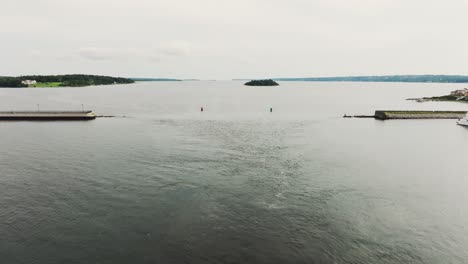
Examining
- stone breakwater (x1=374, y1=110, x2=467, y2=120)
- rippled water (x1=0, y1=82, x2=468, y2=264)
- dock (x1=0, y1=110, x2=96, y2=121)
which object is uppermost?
dock (x1=0, y1=110, x2=96, y2=121)

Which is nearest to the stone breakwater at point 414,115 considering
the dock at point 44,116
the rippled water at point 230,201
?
the rippled water at point 230,201

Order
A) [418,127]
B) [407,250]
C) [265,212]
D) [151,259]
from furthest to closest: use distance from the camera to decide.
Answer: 1. [418,127]
2. [265,212]
3. [407,250]
4. [151,259]

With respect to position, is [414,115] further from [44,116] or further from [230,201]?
[44,116]

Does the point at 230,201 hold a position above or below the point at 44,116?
below

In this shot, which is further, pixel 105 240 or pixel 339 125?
pixel 339 125

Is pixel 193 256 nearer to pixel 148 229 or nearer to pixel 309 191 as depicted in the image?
pixel 148 229

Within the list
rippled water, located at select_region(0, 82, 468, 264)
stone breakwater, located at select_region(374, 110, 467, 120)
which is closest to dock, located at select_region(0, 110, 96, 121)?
rippled water, located at select_region(0, 82, 468, 264)

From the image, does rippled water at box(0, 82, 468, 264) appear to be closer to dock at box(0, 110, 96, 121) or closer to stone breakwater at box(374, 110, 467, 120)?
dock at box(0, 110, 96, 121)

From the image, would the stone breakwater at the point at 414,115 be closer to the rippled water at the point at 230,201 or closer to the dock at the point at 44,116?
the rippled water at the point at 230,201

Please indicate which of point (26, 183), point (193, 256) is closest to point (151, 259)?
point (193, 256)

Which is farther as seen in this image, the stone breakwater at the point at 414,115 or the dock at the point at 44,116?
the stone breakwater at the point at 414,115

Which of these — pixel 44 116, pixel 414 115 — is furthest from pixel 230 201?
pixel 414 115
